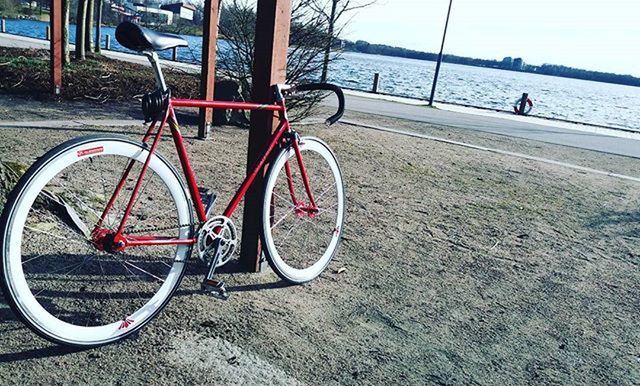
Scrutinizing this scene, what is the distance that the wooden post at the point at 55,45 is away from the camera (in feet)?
28.3

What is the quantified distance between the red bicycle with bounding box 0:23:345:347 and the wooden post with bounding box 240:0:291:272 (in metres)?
0.09

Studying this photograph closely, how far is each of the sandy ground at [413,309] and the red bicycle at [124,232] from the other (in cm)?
17

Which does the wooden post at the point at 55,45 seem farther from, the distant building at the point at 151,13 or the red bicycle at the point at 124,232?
the distant building at the point at 151,13

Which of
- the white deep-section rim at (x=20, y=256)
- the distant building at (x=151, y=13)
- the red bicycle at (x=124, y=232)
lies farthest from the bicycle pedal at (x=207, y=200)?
the distant building at (x=151, y=13)

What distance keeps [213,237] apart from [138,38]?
1.04 metres

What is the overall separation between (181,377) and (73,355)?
0.50m

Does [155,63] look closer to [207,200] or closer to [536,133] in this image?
[207,200]

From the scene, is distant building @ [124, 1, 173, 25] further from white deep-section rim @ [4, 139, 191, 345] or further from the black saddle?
white deep-section rim @ [4, 139, 191, 345]

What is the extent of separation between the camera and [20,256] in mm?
2191

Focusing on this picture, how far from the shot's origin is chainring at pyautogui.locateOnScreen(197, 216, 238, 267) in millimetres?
2773

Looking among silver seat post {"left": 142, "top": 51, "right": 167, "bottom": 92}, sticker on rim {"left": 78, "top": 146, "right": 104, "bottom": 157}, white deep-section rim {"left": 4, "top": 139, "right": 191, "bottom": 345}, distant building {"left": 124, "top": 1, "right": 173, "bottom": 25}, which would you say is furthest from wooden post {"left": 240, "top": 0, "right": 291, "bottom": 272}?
distant building {"left": 124, "top": 1, "right": 173, "bottom": 25}

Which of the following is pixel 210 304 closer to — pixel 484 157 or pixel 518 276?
pixel 518 276

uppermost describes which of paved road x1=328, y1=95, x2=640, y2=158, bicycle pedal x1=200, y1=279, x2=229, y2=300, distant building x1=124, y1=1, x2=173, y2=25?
distant building x1=124, y1=1, x2=173, y2=25

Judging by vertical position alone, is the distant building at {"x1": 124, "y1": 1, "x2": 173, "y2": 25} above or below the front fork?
above
